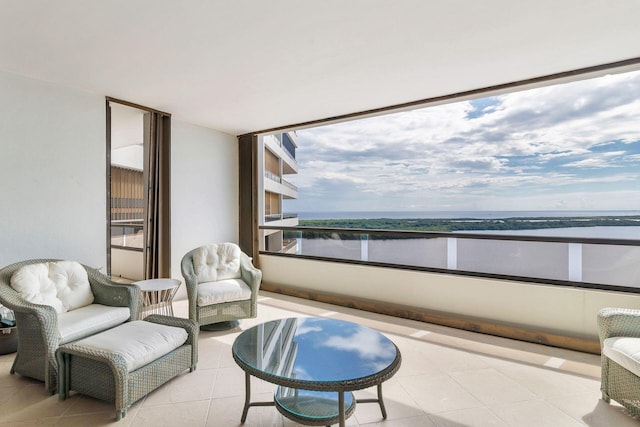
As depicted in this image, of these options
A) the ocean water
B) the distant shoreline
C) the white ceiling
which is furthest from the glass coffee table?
the distant shoreline

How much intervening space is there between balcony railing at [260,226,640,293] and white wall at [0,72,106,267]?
3.11m

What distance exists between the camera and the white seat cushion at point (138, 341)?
82.4 inches

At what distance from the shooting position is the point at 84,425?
75.9 inches

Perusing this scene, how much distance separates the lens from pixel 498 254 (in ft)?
11.6

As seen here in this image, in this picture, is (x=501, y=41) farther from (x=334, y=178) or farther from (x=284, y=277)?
(x=334, y=178)

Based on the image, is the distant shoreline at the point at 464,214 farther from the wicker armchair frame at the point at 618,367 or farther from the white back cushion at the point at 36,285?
the white back cushion at the point at 36,285

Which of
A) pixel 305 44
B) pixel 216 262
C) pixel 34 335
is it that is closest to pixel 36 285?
pixel 34 335

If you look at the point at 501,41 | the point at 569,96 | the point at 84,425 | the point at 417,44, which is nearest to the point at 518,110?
the point at 569,96

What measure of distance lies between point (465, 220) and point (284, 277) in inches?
117

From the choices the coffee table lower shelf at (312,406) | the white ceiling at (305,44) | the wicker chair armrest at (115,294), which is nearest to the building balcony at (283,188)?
the white ceiling at (305,44)

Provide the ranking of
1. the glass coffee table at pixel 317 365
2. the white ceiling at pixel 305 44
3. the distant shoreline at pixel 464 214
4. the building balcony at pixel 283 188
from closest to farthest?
the glass coffee table at pixel 317 365, the white ceiling at pixel 305 44, the distant shoreline at pixel 464 214, the building balcony at pixel 283 188

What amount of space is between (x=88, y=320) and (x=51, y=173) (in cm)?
180

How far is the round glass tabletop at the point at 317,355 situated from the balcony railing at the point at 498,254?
1978mm

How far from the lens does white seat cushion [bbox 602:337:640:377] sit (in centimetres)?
190
